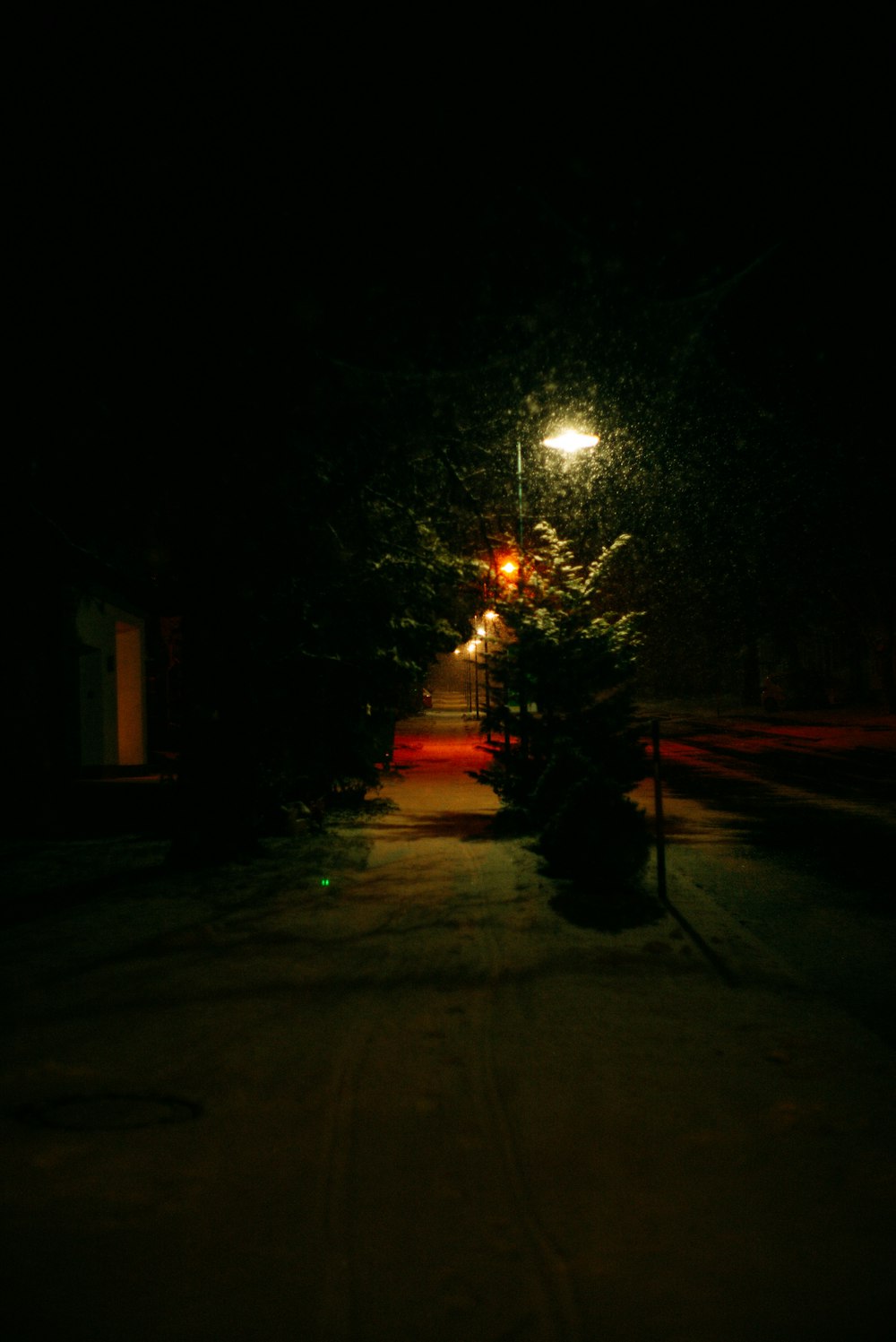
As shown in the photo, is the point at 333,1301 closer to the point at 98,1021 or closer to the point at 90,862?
the point at 98,1021

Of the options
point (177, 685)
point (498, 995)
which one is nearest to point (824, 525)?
point (177, 685)

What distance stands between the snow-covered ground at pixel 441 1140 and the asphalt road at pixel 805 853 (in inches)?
17.5

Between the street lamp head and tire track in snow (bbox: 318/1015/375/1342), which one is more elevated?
the street lamp head

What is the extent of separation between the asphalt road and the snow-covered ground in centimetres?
44

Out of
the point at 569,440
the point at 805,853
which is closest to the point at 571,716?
the point at 805,853

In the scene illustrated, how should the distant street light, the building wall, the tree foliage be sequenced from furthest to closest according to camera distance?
the building wall → the distant street light → the tree foliage

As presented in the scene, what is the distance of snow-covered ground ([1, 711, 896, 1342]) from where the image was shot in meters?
2.60

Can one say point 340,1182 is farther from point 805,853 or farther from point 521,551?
point 521,551

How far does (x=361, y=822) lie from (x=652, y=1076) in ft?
28.2

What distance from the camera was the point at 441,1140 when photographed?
140 inches

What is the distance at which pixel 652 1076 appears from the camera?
4.10 m

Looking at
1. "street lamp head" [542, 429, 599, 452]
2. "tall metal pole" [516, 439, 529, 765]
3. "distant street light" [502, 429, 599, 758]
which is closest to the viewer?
"tall metal pole" [516, 439, 529, 765]

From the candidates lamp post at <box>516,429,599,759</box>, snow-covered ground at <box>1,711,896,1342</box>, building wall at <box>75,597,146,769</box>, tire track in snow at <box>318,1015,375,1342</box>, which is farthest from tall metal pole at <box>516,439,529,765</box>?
building wall at <box>75,597,146,769</box>

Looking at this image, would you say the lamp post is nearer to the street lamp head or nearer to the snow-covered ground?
the street lamp head
